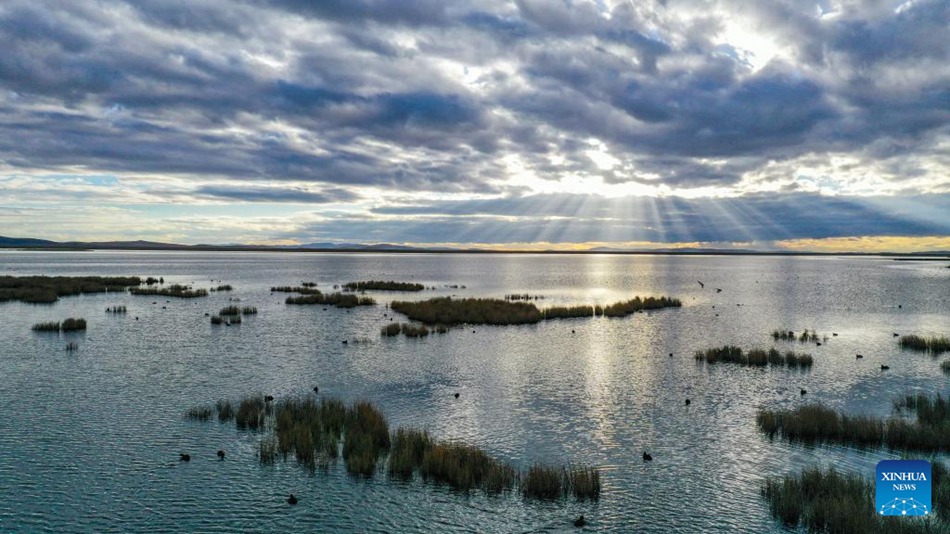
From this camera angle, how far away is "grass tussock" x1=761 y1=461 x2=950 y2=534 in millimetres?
13828

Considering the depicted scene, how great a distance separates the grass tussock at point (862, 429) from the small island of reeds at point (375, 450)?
890 centimetres

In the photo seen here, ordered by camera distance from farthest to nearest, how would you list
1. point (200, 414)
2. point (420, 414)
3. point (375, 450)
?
point (420, 414), point (200, 414), point (375, 450)

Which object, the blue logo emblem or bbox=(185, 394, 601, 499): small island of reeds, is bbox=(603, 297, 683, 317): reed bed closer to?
bbox=(185, 394, 601, 499): small island of reeds

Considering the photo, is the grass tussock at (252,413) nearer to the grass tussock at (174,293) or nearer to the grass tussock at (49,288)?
the grass tussock at (49,288)

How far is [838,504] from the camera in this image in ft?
48.3

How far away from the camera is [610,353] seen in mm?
40281

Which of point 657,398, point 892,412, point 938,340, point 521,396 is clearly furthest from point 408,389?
point 938,340

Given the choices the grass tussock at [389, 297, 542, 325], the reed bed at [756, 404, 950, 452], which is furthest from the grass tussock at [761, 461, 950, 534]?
the grass tussock at [389, 297, 542, 325]

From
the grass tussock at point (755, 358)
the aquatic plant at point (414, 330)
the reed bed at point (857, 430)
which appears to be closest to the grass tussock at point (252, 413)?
the reed bed at point (857, 430)

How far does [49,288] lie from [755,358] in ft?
263

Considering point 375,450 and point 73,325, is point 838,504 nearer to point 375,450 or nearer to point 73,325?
point 375,450

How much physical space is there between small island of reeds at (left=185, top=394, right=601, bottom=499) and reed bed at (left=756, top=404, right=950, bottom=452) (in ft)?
29.0

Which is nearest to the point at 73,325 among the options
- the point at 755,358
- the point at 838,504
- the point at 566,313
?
the point at 566,313

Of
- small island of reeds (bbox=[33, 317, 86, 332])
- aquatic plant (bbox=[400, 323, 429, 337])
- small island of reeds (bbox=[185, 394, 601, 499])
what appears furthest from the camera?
aquatic plant (bbox=[400, 323, 429, 337])
